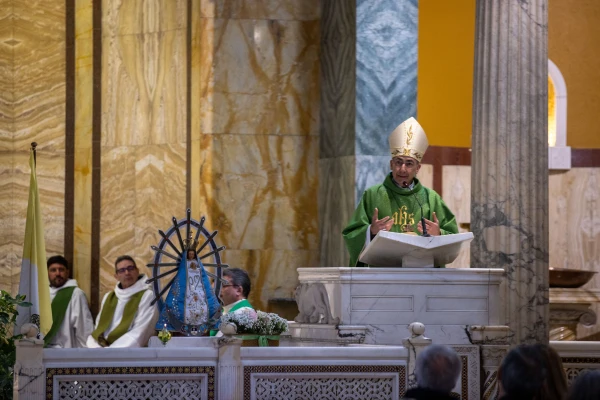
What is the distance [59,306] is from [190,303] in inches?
145

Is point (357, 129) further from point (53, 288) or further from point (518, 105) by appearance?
point (53, 288)

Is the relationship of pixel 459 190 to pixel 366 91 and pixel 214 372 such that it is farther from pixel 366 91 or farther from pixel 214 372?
pixel 214 372

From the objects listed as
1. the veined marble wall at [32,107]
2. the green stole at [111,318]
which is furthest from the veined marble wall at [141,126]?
the green stole at [111,318]

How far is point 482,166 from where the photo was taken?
11062 mm

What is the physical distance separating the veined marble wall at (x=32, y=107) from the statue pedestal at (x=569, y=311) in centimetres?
537

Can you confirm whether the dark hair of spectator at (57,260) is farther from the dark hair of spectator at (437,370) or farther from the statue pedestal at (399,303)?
the dark hair of spectator at (437,370)

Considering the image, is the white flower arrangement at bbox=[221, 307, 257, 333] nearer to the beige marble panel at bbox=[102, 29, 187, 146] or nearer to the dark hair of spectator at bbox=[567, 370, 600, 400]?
the beige marble panel at bbox=[102, 29, 187, 146]

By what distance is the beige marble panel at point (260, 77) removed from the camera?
1309 cm

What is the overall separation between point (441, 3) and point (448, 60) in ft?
2.19

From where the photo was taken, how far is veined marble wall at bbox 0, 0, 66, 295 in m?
13.8

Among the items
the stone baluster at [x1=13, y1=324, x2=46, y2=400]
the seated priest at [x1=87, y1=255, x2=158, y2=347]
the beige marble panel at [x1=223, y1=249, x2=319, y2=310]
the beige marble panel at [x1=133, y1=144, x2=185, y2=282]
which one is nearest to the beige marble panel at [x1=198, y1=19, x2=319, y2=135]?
the beige marble panel at [x1=133, y1=144, x2=185, y2=282]

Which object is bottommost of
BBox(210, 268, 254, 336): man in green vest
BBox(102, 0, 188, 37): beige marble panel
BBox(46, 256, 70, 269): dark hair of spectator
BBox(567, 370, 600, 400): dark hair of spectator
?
BBox(567, 370, 600, 400): dark hair of spectator

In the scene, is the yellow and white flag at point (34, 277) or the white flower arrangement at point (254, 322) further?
the yellow and white flag at point (34, 277)

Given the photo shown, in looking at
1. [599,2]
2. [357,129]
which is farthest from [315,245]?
[599,2]
